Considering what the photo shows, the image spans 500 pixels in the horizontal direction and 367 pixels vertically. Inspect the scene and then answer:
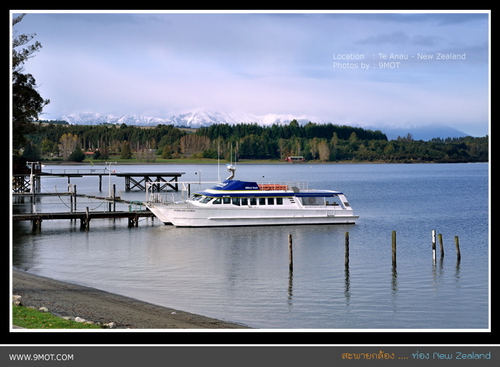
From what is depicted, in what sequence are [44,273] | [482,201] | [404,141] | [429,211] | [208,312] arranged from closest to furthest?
[208,312], [44,273], [429,211], [482,201], [404,141]

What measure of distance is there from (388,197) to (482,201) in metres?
12.0

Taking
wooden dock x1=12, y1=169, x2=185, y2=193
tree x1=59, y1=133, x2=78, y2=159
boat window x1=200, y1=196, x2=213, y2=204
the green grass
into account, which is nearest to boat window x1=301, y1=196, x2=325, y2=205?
boat window x1=200, y1=196, x2=213, y2=204

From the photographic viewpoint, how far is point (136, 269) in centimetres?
3409

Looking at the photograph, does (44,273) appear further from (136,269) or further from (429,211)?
(429,211)

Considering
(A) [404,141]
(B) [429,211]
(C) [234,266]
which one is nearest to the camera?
(C) [234,266]

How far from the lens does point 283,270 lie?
110 ft

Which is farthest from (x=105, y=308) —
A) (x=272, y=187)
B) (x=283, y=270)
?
(x=272, y=187)

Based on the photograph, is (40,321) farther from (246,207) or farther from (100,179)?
(100,179)

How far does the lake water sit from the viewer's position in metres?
24.8

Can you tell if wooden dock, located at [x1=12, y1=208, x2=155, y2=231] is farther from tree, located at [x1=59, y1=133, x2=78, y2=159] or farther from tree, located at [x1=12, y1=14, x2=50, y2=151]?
tree, located at [x1=59, y1=133, x2=78, y2=159]

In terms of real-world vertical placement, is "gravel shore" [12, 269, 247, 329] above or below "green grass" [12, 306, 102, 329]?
below

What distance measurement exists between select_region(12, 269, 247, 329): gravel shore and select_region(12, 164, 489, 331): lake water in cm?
129

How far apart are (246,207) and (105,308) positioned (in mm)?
26103
